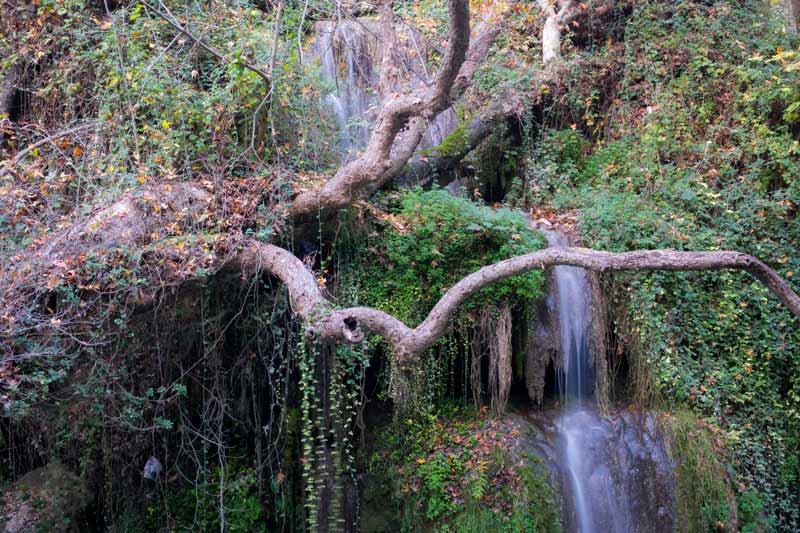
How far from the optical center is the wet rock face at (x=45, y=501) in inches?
261

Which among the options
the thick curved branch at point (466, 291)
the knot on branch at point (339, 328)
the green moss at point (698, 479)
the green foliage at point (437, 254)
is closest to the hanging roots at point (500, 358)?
the green foliage at point (437, 254)

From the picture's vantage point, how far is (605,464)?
6734 mm

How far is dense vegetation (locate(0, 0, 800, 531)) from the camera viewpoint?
629 cm

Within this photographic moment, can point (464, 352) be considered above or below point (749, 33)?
below

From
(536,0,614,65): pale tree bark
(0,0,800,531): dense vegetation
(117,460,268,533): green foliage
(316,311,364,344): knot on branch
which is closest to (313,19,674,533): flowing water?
(0,0,800,531): dense vegetation

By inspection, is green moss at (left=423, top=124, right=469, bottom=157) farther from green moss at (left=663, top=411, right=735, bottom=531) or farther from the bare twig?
green moss at (left=663, top=411, right=735, bottom=531)

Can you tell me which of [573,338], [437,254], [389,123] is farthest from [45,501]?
[573,338]

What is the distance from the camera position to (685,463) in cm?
658

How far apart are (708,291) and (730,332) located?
19.9 inches

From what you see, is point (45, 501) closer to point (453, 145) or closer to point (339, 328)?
point (339, 328)

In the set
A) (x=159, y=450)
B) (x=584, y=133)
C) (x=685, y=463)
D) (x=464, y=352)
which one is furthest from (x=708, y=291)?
(x=159, y=450)

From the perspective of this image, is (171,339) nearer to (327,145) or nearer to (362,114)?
(327,145)

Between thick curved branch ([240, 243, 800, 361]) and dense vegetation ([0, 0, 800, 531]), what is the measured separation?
0.60 m

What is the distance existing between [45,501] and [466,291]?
187 inches
